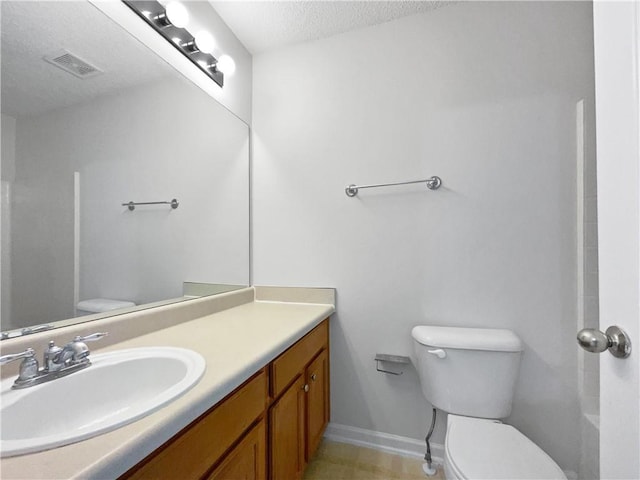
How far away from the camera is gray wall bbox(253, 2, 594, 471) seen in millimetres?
1268

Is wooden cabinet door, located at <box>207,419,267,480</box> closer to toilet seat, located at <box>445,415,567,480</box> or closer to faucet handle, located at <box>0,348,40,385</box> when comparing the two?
faucet handle, located at <box>0,348,40,385</box>

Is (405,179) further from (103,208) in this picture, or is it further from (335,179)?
(103,208)

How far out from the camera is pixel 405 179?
1.48 m

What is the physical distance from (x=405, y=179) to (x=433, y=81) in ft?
1.77

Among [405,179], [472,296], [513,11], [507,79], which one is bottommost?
[472,296]

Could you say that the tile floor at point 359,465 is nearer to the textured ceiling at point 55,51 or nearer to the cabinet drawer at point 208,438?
the cabinet drawer at point 208,438

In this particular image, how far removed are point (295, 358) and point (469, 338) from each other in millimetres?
776

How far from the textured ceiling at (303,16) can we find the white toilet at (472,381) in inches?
66.6

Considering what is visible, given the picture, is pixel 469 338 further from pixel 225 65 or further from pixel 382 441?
pixel 225 65

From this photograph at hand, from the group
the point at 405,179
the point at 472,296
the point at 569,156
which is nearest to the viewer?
the point at 569,156

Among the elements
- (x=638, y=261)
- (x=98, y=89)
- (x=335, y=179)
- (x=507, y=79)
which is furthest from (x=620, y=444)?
(x=98, y=89)

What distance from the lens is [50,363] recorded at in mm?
669

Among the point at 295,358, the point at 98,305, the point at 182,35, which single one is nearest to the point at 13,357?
the point at 98,305

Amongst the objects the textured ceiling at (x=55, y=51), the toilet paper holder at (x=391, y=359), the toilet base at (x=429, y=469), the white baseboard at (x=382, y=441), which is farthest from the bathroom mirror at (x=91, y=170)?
the toilet base at (x=429, y=469)
